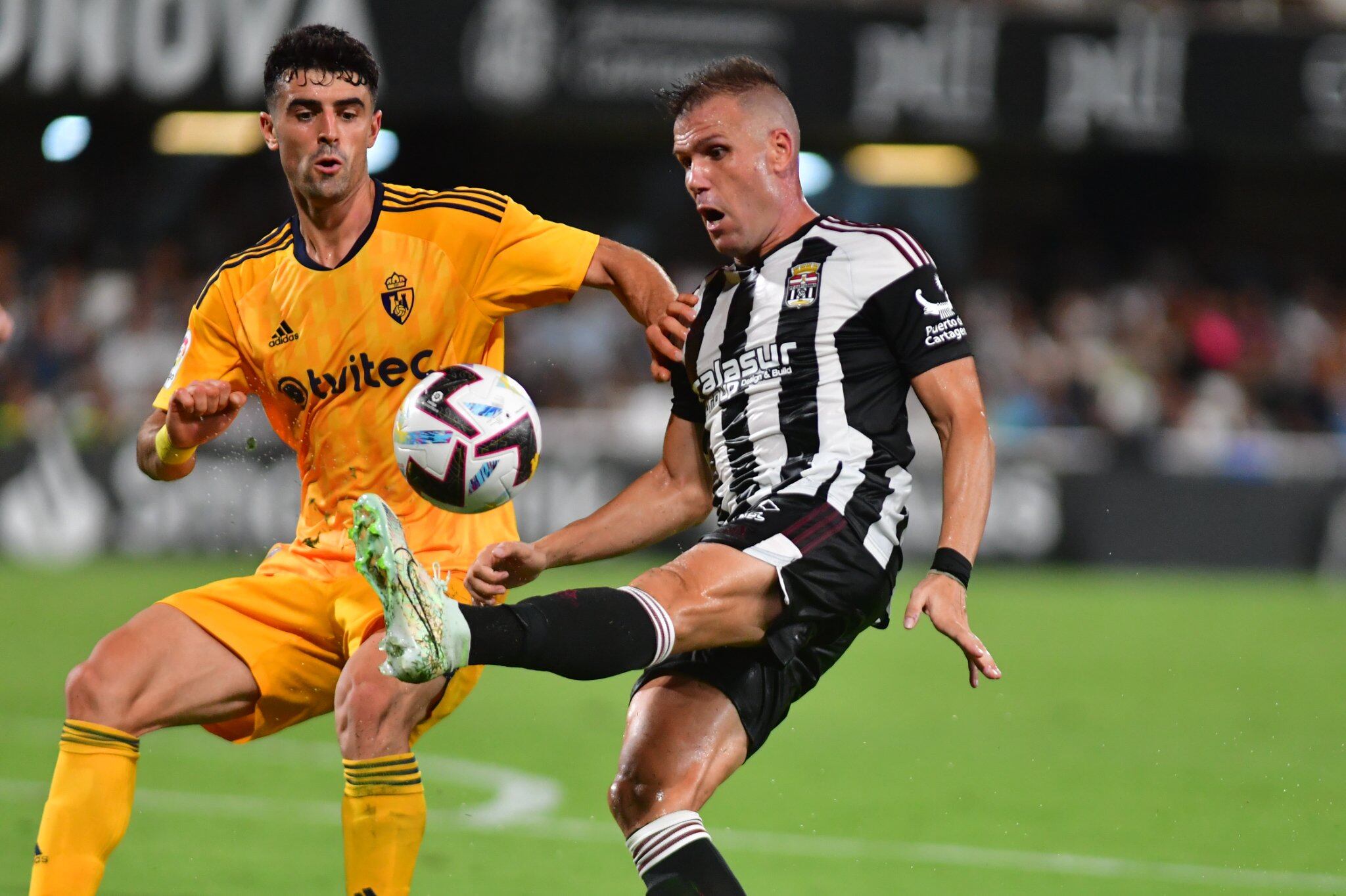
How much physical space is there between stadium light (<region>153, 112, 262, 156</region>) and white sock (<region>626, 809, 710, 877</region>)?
15.3 meters

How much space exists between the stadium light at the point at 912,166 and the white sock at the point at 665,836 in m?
16.5

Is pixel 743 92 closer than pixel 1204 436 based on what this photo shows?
Yes

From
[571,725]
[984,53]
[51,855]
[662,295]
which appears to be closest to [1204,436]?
[984,53]

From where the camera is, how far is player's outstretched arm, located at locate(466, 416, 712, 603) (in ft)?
14.1

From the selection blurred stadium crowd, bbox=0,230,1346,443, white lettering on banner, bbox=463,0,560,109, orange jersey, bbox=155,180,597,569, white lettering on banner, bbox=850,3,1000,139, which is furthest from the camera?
white lettering on banner, bbox=850,3,1000,139

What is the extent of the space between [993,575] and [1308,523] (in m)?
3.12

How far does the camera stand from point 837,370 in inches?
167

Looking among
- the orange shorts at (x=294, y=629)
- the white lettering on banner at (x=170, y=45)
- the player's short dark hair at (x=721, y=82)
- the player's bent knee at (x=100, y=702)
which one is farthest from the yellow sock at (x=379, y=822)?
the white lettering on banner at (x=170, y=45)

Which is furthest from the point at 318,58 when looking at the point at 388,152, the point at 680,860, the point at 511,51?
the point at 388,152

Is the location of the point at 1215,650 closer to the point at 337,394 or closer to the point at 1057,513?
the point at 1057,513

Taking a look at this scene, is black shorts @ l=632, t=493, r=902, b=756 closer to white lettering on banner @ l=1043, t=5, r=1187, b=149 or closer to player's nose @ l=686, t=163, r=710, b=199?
player's nose @ l=686, t=163, r=710, b=199

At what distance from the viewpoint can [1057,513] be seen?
15.7 meters

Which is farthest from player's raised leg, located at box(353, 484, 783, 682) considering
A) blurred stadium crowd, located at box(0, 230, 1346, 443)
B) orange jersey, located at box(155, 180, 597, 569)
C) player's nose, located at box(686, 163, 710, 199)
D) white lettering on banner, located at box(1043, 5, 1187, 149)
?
white lettering on banner, located at box(1043, 5, 1187, 149)

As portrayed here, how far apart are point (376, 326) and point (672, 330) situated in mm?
809
